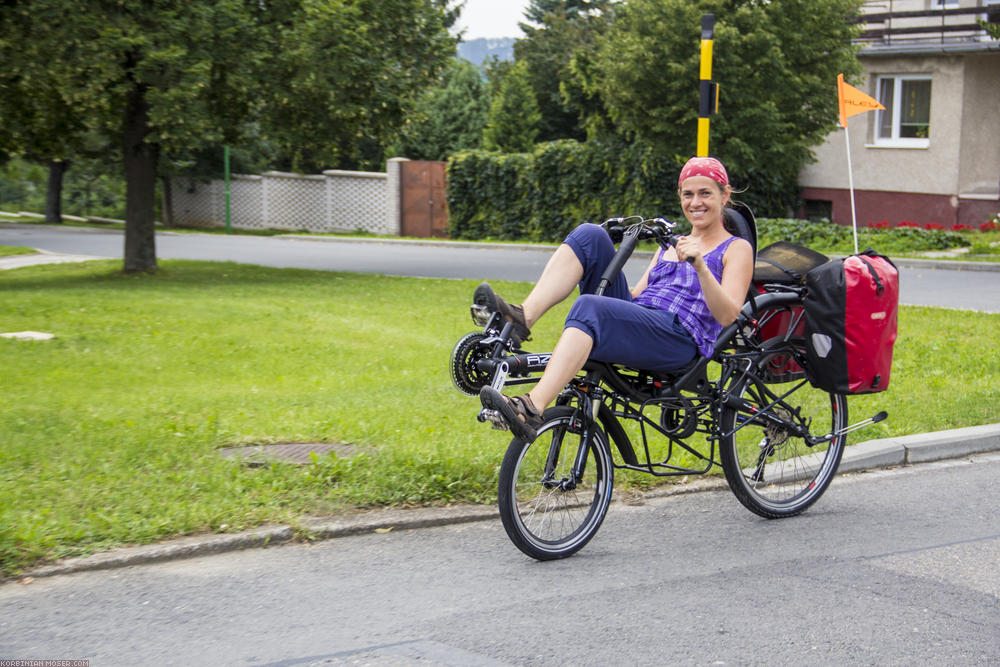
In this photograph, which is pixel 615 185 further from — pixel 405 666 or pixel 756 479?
pixel 405 666

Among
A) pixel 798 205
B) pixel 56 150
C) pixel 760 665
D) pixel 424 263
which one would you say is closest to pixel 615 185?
pixel 798 205

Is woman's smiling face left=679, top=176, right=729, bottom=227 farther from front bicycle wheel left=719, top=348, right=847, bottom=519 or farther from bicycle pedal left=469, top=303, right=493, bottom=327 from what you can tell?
bicycle pedal left=469, top=303, right=493, bottom=327

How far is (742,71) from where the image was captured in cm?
2294

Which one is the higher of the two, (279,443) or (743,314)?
(743,314)

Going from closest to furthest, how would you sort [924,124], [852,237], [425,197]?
[852,237] < [924,124] < [425,197]

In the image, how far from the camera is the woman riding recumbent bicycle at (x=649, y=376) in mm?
4715

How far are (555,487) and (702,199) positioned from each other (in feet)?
5.12

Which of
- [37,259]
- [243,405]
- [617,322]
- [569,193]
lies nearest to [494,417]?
[617,322]

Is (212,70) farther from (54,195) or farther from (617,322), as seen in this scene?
(54,195)

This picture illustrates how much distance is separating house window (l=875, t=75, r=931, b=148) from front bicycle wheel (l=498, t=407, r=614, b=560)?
24.8 m

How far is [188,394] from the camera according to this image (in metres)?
8.04

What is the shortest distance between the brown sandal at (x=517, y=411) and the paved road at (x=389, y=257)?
11245 millimetres

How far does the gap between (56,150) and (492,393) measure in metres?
16.7

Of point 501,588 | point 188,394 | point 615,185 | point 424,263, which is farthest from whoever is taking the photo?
point 615,185
